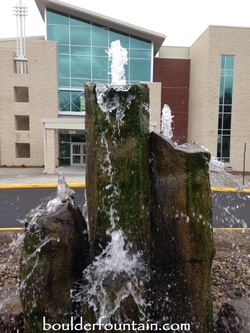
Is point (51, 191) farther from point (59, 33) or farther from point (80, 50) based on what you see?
point (59, 33)

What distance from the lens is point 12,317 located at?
305 centimetres

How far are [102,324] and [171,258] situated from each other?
808 millimetres

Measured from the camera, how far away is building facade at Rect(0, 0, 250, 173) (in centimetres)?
1919

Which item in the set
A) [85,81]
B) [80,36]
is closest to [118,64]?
[85,81]

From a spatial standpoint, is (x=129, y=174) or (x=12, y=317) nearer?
(x=129, y=174)

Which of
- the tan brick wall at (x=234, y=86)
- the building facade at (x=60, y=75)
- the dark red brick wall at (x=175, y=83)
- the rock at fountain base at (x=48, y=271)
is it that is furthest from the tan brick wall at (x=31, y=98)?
the rock at fountain base at (x=48, y=271)

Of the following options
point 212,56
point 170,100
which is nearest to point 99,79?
point 170,100

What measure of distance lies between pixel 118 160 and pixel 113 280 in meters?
0.98

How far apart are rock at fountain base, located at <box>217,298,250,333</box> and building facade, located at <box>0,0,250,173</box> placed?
574 inches

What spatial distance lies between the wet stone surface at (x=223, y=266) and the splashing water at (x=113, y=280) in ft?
4.42

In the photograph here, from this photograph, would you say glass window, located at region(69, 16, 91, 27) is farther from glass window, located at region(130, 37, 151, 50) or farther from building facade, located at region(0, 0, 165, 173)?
glass window, located at region(130, 37, 151, 50)

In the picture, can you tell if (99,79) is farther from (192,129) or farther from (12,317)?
(12,317)

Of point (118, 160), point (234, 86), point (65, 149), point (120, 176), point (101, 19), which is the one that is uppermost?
point (101, 19)

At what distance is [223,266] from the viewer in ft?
15.7
